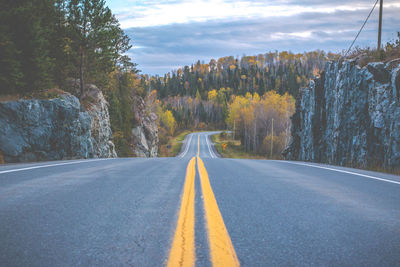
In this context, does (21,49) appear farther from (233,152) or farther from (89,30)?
(233,152)

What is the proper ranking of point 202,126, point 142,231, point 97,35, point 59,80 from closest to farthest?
point 142,231
point 97,35
point 59,80
point 202,126

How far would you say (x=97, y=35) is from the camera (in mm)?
26625

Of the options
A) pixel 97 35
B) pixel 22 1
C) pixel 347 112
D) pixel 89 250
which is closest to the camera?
pixel 89 250

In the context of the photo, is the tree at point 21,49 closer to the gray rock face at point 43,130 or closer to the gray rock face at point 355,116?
the gray rock face at point 43,130

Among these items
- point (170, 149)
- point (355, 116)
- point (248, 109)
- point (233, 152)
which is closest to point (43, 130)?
point (355, 116)

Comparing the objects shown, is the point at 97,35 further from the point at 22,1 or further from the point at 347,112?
the point at 347,112

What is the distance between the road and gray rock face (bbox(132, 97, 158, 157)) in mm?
40579

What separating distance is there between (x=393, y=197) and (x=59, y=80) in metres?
29.3

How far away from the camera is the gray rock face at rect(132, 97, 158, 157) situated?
1807 inches

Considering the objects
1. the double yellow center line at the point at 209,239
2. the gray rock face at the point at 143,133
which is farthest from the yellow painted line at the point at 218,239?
the gray rock face at the point at 143,133

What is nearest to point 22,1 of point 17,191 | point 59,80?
point 59,80

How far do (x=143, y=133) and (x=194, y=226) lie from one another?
4686 centimetres

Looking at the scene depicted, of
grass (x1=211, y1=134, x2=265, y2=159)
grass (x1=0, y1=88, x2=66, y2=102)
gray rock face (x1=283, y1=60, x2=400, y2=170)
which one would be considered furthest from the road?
grass (x1=211, y1=134, x2=265, y2=159)

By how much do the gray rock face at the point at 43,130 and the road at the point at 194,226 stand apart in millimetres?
11608
